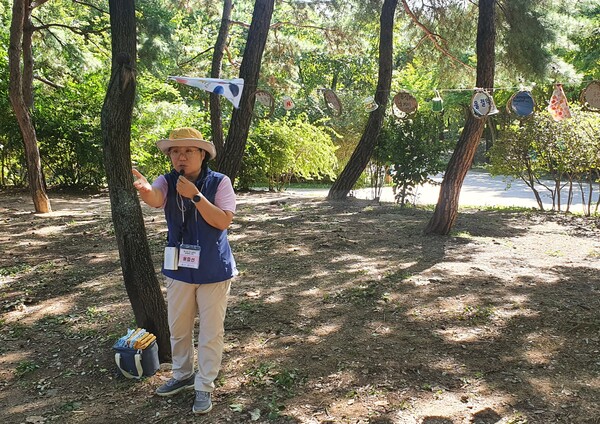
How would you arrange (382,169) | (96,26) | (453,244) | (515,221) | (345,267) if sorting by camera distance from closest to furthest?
(345,267)
(453,244)
(515,221)
(96,26)
(382,169)

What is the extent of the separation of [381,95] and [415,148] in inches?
57.2

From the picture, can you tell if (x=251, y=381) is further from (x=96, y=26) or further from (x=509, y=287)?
(x=96, y=26)

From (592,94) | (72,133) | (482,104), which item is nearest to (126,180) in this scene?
(482,104)

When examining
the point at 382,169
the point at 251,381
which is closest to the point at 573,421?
the point at 251,381

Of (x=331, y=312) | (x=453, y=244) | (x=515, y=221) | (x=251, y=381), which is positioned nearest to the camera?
(x=251, y=381)

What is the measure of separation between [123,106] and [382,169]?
9.35m

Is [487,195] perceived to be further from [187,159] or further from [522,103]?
[187,159]

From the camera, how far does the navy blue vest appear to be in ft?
9.32

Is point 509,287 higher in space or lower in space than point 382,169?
lower

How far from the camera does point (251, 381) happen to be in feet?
11.0

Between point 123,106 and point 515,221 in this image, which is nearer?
point 123,106

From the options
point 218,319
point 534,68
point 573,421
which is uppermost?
point 534,68

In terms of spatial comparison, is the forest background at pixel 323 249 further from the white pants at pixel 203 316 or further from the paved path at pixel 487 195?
the paved path at pixel 487 195

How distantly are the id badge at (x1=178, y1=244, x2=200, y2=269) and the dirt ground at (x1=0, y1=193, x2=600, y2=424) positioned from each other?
86 cm
